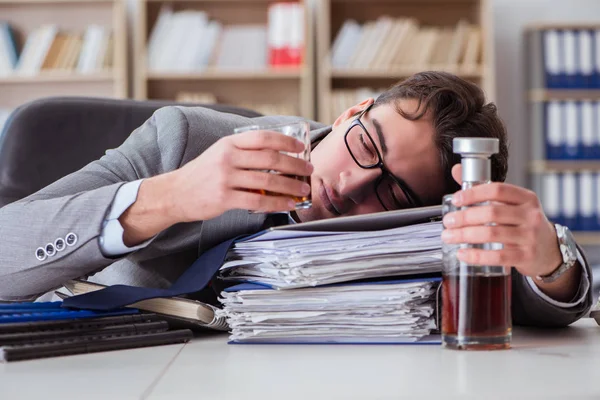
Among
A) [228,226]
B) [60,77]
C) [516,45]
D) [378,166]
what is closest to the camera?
[228,226]

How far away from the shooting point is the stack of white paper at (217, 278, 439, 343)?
0.93 meters

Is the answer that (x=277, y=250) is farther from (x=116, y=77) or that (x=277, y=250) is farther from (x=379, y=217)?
(x=116, y=77)

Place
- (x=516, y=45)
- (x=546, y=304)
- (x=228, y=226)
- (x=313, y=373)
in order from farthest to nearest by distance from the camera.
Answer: (x=516, y=45) → (x=228, y=226) → (x=546, y=304) → (x=313, y=373)

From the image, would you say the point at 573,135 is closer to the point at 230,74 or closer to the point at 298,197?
the point at 230,74

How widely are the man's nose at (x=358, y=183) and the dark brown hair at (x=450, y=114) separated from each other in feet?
0.38

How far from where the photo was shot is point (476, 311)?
86cm

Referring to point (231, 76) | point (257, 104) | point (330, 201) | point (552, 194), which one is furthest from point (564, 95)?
point (330, 201)

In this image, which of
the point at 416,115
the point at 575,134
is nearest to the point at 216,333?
the point at 416,115

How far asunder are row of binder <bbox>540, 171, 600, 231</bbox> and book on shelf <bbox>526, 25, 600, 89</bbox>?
487mm

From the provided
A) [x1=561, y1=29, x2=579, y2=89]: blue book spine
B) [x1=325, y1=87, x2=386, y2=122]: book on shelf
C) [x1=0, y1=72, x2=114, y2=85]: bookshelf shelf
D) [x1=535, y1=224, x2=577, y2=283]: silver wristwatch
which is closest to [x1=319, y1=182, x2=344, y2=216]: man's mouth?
[x1=535, y1=224, x2=577, y2=283]: silver wristwatch

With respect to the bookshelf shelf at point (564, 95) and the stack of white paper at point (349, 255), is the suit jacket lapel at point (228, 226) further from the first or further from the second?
the bookshelf shelf at point (564, 95)

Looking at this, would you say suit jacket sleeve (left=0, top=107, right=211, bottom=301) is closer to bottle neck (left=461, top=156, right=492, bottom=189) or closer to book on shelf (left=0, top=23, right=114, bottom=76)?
bottle neck (left=461, top=156, right=492, bottom=189)

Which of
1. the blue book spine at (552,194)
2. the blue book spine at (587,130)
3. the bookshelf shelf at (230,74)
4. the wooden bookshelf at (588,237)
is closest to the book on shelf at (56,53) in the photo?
the bookshelf shelf at (230,74)

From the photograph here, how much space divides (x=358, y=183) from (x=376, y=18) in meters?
3.34
